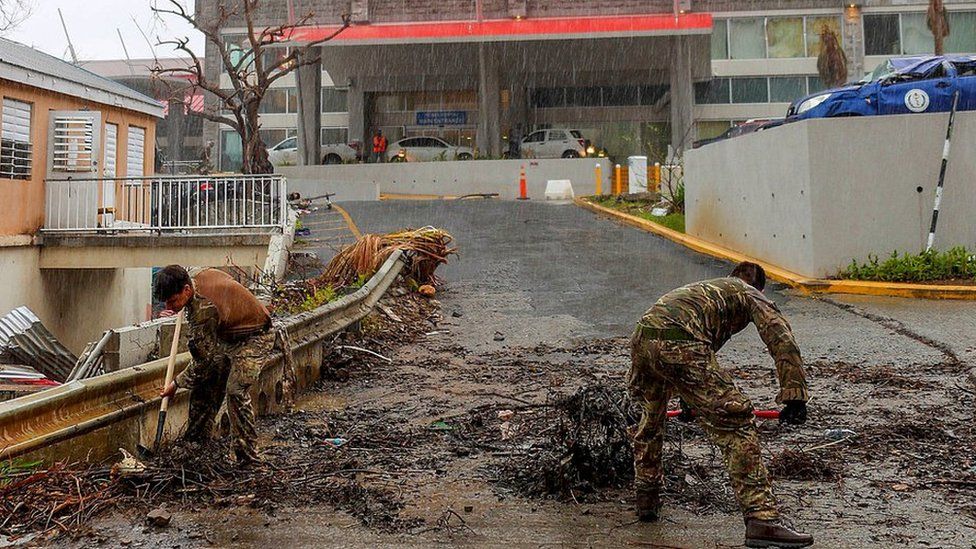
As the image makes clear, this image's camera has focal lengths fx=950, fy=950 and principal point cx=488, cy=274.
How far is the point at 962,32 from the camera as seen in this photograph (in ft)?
137

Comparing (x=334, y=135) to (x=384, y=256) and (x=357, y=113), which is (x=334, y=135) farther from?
(x=384, y=256)

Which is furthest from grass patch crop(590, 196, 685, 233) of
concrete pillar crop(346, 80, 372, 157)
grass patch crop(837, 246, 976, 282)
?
concrete pillar crop(346, 80, 372, 157)

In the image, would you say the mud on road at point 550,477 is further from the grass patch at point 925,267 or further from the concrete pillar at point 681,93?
the concrete pillar at point 681,93

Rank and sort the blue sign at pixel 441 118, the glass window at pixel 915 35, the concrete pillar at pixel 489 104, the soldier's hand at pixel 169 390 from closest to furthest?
the soldier's hand at pixel 169 390
the concrete pillar at pixel 489 104
the glass window at pixel 915 35
the blue sign at pixel 441 118

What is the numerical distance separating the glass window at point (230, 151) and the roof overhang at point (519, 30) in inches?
603

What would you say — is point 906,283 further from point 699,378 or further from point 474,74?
point 474,74

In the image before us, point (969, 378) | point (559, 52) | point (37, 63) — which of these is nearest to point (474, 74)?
point (559, 52)

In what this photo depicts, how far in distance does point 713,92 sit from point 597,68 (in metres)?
5.62

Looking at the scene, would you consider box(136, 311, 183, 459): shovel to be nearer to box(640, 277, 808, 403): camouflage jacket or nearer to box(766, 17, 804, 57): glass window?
box(640, 277, 808, 403): camouflage jacket

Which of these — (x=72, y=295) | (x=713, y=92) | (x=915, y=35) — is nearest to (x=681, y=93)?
(x=713, y=92)

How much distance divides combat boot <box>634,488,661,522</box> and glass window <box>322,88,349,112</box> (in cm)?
4263

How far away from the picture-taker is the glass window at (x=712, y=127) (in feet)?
138

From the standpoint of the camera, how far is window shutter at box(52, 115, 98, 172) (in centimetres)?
1844

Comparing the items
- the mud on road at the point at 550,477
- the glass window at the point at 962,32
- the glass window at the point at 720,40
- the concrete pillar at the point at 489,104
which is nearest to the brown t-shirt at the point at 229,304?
the mud on road at the point at 550,477
